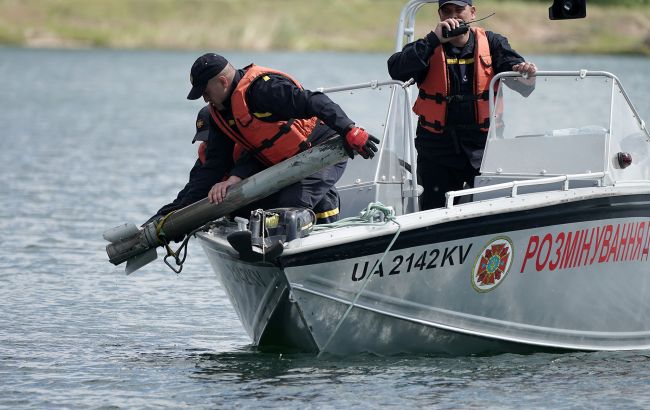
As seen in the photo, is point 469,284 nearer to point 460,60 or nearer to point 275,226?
point 275,226

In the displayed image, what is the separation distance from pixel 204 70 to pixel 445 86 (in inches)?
63.6

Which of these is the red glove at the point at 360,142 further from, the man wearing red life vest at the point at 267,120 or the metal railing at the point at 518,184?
the metal railing at the point at 518,184

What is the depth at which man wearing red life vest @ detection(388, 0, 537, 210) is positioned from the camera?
8.12 meters

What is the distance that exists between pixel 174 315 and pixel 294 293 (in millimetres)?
3061

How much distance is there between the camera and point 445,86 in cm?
813

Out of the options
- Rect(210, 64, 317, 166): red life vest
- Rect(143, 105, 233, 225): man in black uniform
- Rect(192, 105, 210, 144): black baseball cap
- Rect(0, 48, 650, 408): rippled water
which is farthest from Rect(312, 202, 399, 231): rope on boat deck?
Rect(192, 105, 210, 144): black baseball cap

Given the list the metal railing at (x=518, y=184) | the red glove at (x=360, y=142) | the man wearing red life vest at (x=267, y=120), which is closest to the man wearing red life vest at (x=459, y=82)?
the metal railing at (x=518, y=184)

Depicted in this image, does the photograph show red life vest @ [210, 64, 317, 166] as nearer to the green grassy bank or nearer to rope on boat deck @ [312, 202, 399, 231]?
rope on boat deck @ [312, 202, 399, 231]

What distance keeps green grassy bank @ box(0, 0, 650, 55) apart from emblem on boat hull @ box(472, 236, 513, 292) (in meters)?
53.0

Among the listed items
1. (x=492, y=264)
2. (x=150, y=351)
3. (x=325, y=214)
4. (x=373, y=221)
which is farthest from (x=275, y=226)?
(x=150, y=351)

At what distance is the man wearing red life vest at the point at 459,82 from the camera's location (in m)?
8.12

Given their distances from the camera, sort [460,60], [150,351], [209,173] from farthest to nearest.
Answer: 1. [150,351]
2. [460,60]
3. [209,173]

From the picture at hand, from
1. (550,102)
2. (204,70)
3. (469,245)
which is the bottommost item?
(469,245)

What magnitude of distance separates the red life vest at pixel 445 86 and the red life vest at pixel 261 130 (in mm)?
936
